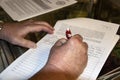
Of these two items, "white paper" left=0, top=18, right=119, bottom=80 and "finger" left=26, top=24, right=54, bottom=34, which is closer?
"white paper" left=0, top=18, right=119, bottom=80

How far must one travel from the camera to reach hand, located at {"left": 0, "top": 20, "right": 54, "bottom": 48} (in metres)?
0.90

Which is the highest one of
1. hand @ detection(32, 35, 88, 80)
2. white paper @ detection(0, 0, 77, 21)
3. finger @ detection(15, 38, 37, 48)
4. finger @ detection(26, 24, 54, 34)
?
hand @ detection(32, 35, 88, 80)

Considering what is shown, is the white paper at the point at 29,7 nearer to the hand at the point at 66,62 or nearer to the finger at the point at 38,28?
the finger at the point at 38,28

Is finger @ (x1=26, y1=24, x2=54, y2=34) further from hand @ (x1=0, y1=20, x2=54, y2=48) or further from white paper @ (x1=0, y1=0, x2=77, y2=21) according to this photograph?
white paper @ (x1=0, y1=0, x2=77, y2=21)

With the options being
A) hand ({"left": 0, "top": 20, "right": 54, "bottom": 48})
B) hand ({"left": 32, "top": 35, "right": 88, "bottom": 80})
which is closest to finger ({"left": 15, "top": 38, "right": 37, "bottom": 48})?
hand ({"left": 0, "top": 20, "right": 54, "bottom": 48})

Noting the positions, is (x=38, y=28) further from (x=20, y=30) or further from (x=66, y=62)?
(x=66, y=62)

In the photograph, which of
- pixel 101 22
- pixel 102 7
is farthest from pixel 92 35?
pixel 102 7

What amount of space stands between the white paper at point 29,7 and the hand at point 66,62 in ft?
1.09

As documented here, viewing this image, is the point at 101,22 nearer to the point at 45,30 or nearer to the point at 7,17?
the point at 45,30

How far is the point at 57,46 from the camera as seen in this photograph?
0.77 meters

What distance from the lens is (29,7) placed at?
43.1 inches

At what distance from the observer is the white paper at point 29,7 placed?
1.04 meters

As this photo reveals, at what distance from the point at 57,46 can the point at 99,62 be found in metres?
0.14

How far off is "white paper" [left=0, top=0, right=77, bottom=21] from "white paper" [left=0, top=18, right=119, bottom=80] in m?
0.14
